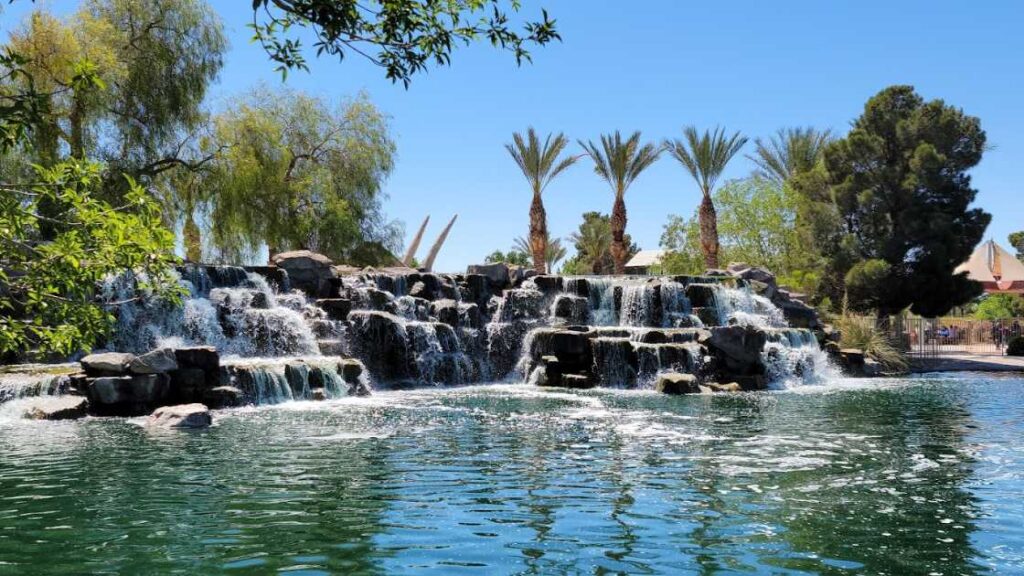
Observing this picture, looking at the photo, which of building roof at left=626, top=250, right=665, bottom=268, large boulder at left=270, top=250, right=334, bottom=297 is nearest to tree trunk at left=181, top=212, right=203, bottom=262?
large boulder at left=270, top=250, right=334, bottom=297

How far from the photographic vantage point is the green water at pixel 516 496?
6273mm

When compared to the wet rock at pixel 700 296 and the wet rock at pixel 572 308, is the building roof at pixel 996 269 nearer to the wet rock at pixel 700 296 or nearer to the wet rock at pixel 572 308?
the wet rock at pixel 700 296

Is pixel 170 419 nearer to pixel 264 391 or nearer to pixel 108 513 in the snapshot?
pixel 264 391

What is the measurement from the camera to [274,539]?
22.1 feet

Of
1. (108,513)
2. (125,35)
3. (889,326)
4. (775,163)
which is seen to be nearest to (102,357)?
(108,513)

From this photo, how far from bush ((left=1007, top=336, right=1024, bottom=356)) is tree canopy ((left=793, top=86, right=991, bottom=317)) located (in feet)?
8.33

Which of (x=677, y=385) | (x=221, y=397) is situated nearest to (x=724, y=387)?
(x=677, y=385)

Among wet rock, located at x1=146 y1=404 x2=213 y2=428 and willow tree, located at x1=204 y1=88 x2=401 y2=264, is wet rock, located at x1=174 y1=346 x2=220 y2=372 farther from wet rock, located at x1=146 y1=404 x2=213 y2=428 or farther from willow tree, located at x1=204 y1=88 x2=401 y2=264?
willow tree, located at x1=204 y1=88 x2=401 y2=264

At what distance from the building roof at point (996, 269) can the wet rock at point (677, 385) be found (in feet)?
115

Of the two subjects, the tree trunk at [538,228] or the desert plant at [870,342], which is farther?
the tree trunk at [538,228]

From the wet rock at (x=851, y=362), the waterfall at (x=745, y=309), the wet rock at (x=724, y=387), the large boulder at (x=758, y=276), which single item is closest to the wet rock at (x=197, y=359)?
the wet rock at (x=724, y=387)

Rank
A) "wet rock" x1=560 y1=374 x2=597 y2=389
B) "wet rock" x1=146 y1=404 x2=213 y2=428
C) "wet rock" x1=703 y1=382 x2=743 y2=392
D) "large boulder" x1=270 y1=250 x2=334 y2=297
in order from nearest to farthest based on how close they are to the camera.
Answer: "wet rock" x1=146 y1=404 x2=213 y2=428
"wet rock" x1=703 y1=382 x2=743 y2=392
"wet rock" x1=560 y1=374 x2=597 y2=389
"large boulder" x1=270 y1=250 x2=334 y2=297

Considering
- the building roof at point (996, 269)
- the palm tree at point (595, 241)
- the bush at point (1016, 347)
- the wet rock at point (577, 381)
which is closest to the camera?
the wet rock at point (577, 381)

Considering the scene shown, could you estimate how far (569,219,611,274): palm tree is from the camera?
75.4m
